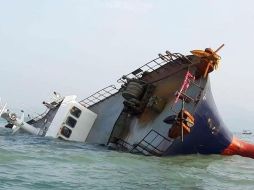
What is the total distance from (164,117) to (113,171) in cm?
599

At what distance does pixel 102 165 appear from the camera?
15.1 meters

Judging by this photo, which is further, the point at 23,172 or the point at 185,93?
the point at 185,93

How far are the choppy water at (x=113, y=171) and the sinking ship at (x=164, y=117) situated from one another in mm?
959

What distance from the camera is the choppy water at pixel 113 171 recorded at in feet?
38.2

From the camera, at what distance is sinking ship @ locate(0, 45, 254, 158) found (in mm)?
18373

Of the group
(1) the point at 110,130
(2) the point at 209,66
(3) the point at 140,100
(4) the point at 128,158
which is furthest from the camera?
(1) the point at 110,130

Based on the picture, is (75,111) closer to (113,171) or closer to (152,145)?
(152,145)

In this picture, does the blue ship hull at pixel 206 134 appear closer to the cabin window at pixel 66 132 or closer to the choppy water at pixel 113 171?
the choppy water at pixel 113 171

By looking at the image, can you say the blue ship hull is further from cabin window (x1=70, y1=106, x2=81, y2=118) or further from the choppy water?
cabin window (x1=70, y1=106, x2=81, y2=118)

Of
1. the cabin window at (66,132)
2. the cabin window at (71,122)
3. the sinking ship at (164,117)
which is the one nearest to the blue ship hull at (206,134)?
the sinking ship at (164,117)

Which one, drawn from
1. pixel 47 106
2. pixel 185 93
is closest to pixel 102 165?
pixel 185 93

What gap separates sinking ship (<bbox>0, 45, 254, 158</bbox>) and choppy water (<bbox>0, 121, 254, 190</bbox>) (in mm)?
959

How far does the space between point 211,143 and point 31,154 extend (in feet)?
26.6

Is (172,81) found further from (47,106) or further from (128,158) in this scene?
(47,106)
